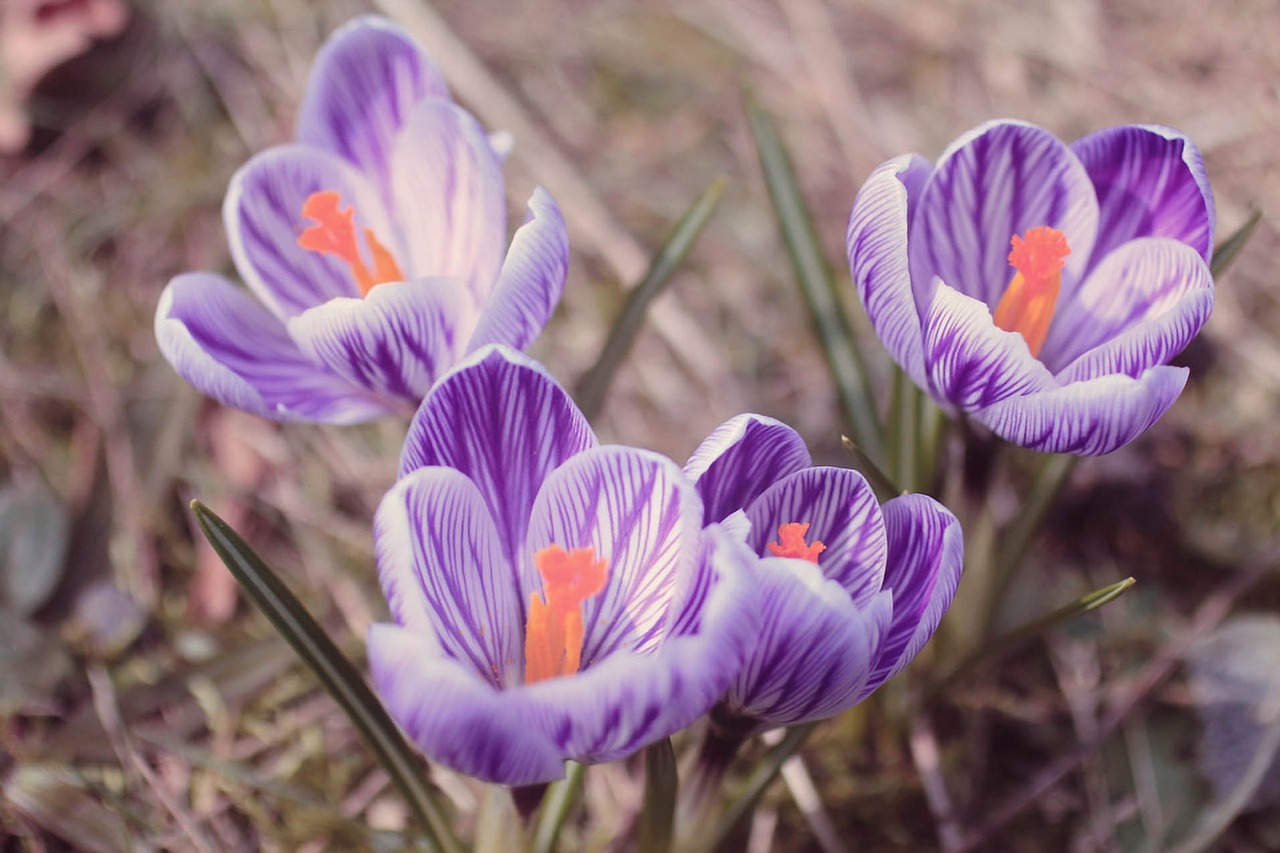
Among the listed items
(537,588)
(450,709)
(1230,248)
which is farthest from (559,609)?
(1230,248)

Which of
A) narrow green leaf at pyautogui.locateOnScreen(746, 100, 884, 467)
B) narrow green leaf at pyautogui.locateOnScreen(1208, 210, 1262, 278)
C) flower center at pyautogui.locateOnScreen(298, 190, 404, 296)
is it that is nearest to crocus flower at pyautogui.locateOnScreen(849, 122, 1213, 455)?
narrow green leaf at pyautogui.locateOnScreen(1208, 210, 1262, 278)

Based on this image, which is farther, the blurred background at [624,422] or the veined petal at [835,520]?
the blurred background at [624,422]

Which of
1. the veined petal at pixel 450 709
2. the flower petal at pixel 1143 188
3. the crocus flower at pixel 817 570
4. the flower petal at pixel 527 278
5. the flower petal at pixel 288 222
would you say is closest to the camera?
the veined petal at pixel 450 709

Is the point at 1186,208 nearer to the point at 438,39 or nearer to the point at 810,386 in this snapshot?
the point at 810,386

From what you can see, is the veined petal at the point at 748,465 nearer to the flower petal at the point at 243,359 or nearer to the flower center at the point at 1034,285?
the flower center at the point at 1034,285

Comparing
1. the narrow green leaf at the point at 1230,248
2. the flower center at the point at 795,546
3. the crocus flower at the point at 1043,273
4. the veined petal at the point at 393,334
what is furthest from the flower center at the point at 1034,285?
the veined petal at the point at 393,334

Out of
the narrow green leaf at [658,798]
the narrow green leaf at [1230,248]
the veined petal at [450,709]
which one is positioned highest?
the veined petal at [450,709]

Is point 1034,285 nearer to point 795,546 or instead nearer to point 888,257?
point 888,257
